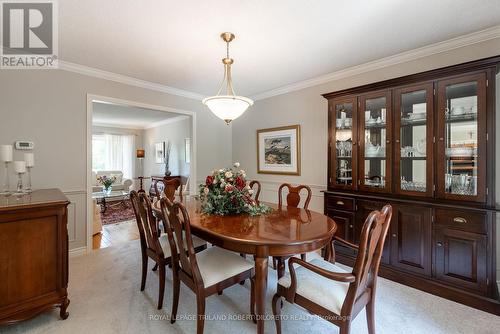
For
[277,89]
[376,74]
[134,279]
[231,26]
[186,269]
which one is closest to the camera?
[186,269]

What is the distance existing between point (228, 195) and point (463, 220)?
2.09 metres

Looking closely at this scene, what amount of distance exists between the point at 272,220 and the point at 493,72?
2247 mm

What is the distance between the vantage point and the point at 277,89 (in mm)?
4098

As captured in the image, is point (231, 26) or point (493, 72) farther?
point (231, 26)

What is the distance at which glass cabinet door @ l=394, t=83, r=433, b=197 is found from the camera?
7.72ft

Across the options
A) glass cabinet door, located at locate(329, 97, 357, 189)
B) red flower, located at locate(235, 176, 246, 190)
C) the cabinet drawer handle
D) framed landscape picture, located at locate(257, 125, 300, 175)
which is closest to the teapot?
glass cabinet door, located at locate(329, 97, 357, 189)

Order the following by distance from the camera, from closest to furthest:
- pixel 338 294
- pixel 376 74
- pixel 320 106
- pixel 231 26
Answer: pixel 338 294 < pixel 231 26 < pixel 376 74 < pixel 320 106

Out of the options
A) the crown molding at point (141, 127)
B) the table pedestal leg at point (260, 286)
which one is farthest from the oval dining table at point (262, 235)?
the crown molding at point (141, 127)

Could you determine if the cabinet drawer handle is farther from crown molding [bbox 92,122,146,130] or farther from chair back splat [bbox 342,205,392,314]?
crown molding [bbox 92,122,146,130]

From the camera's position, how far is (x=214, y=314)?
1.99 meters

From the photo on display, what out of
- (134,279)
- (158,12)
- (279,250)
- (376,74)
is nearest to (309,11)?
(158,12)

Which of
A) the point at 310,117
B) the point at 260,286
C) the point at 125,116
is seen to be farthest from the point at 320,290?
the point at 125,116

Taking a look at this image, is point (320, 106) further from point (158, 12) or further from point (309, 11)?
point (158, 12)

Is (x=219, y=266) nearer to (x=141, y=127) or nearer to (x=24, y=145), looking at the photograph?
(x=24, y=145)
